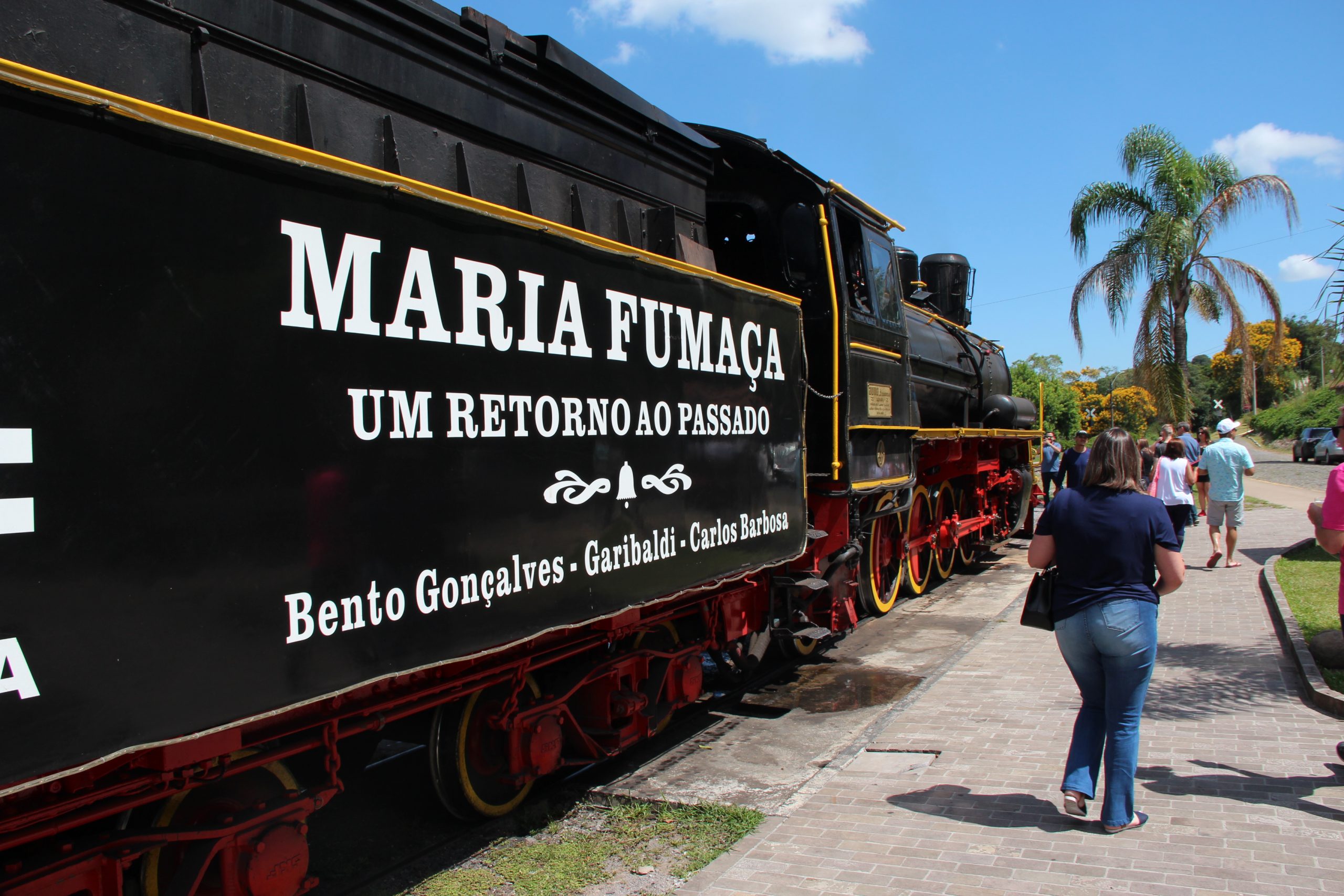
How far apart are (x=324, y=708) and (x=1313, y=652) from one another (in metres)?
6.27

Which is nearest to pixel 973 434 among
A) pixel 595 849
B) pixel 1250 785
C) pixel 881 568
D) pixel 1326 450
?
pixel 881 568

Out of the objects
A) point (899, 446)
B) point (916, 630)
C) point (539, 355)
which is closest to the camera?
point (539, 355)

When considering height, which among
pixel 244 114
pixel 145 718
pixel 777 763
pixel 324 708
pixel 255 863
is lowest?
pixel 777 763

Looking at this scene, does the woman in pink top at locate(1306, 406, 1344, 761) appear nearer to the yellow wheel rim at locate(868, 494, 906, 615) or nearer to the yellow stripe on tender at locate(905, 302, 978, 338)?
the yellow wheel rim at locate(868, 494, 906, 615)

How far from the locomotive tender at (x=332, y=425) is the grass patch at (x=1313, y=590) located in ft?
14.4

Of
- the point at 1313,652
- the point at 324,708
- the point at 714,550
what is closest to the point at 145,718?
the point at 324,708

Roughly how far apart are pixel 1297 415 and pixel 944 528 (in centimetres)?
4847

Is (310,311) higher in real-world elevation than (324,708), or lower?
higher

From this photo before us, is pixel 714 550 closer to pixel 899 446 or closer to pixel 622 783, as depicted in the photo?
pixel 622 783

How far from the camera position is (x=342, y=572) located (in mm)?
2707

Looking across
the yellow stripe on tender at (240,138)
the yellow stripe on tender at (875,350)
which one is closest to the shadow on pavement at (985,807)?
the yellow stripe on tender at (240,138)

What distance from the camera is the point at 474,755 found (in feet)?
13.8

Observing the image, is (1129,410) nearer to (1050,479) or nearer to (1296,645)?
(1050,479)

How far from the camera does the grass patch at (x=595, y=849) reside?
3.78 m
